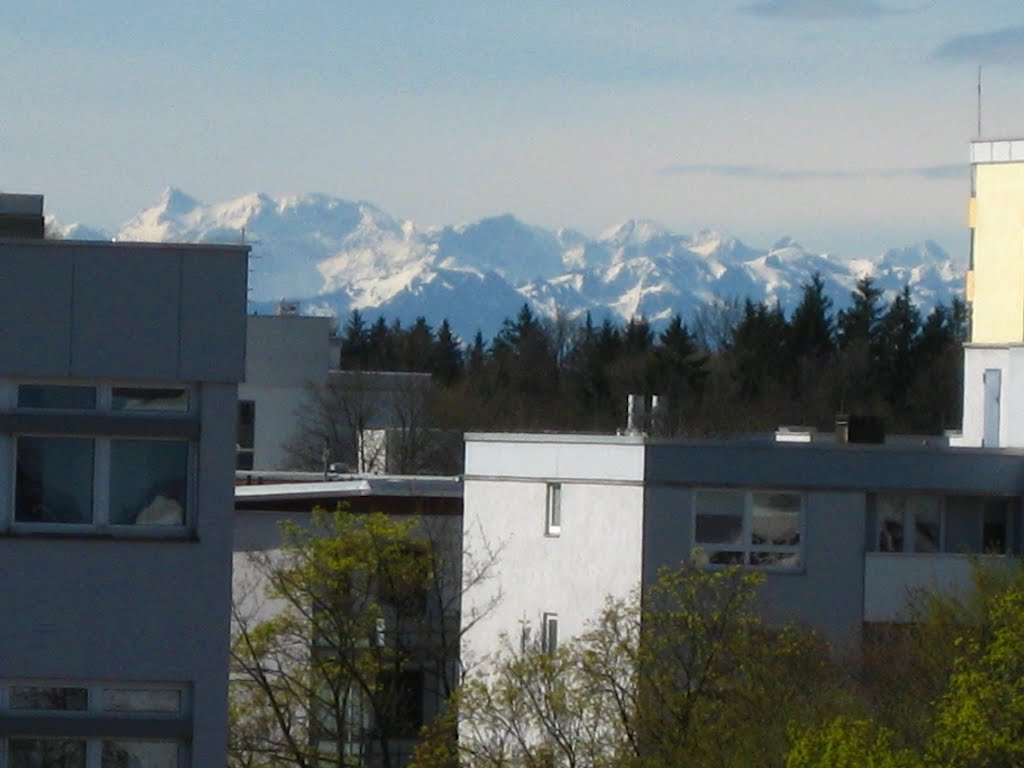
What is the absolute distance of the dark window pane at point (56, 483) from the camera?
47.9ft

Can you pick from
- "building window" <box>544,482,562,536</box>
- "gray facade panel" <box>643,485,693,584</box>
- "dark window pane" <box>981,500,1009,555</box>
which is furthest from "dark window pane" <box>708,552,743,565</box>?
"dark window pane" <box>981,500,1009,555</box>

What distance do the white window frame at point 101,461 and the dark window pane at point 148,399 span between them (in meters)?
0.02

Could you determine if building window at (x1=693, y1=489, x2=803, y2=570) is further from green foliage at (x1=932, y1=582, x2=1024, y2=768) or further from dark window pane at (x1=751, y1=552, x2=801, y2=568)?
green foliage at (x1=932, y1=582, x2=1024, y2=768)

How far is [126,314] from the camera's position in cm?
1453

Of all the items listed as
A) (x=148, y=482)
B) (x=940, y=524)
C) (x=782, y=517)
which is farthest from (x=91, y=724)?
(x=940, y=524)

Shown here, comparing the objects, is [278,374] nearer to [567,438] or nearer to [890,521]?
[567,438]

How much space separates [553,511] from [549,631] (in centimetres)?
189

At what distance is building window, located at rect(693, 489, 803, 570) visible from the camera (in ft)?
117

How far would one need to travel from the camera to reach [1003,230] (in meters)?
46.7

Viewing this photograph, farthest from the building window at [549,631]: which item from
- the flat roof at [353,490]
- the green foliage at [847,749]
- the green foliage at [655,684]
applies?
the green foliage at [847,749]

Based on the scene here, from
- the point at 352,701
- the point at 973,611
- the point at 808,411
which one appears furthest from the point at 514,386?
the point at 973,611

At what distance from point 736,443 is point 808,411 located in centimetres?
7131

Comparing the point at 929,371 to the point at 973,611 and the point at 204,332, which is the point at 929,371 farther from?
the point at 204,332

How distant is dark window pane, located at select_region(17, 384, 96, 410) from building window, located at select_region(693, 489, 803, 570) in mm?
21668
